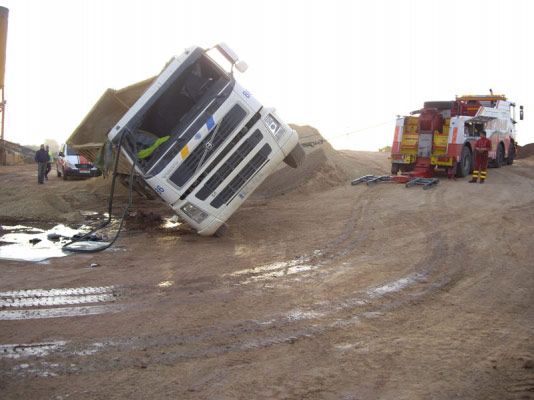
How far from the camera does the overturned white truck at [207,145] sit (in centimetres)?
965

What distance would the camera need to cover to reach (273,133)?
10367 millimetres

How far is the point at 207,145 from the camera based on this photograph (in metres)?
9.66

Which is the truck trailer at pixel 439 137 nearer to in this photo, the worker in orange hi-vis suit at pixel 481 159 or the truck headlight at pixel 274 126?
the worker in orange hi-vis suit at pixel 481 159

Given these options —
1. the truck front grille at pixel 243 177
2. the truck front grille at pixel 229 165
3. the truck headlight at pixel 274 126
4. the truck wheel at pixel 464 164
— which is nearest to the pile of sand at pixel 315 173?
the truck wheel at pixel 464 164

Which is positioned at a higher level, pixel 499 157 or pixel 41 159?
pixel 41 159

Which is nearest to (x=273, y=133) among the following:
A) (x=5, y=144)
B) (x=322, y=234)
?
(x=322, y=234)

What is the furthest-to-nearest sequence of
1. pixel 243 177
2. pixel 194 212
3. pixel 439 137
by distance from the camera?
1. pixel 439 137
2. pixel 243 177
3. pixel 194 212

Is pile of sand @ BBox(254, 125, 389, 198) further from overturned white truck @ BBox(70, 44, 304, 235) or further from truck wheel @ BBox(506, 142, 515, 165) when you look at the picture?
overturned white truck @ BBox(70, 44, 304, 235)

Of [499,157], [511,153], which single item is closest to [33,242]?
[499,157]

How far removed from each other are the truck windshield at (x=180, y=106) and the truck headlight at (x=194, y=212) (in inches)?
37.4

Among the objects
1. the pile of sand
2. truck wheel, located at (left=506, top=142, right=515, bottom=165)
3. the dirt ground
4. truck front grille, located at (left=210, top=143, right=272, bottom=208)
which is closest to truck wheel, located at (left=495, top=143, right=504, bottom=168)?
truck wheel, located at (left=506, top=142, right=515, bottom=165)

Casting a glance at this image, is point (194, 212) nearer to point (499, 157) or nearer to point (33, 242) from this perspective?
point (33, 242)

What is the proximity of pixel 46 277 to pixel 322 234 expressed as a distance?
499 centimetres

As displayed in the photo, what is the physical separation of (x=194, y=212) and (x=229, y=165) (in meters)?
1.01
